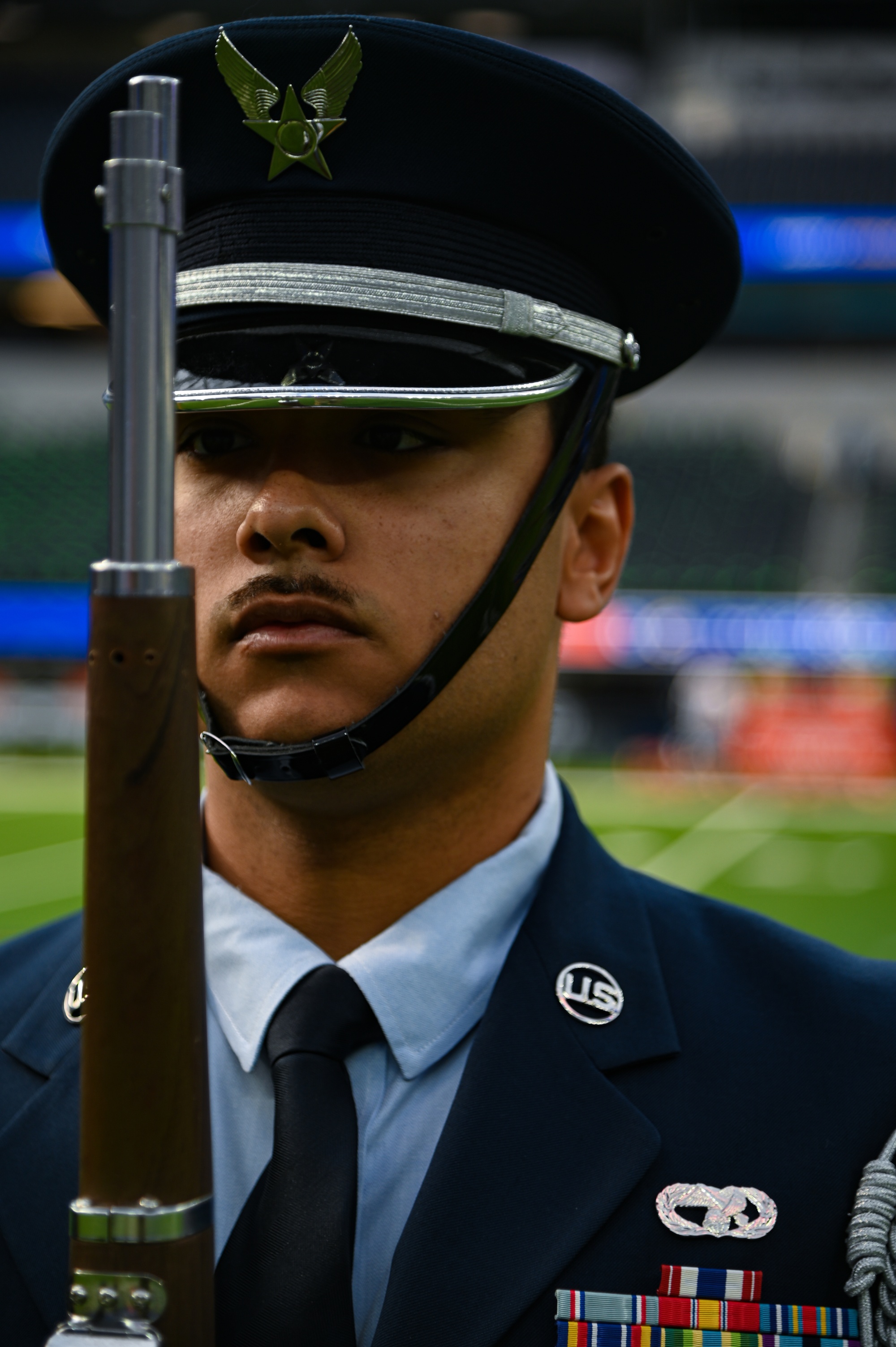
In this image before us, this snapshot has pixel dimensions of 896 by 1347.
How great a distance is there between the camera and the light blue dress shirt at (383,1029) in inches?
51.6

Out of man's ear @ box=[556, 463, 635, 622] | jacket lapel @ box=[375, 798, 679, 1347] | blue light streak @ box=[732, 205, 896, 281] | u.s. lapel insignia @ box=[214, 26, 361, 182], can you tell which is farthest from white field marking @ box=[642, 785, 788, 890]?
blue light streak @ box=[732, 205, 896, 281]

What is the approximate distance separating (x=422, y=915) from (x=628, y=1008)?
234 mm

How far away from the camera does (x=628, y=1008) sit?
1457mm

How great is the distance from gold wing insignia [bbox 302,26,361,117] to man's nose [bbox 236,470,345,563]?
0.37 meters

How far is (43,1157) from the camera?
1.35 m

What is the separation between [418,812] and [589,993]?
260 millimetres

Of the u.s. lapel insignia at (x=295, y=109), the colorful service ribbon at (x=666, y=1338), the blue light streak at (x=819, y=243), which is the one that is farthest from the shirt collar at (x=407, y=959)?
the blue light streak at (x=819, y=243)

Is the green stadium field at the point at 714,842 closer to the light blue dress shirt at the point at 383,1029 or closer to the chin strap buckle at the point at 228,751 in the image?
the light blue dress shirt at the point at 383,1029

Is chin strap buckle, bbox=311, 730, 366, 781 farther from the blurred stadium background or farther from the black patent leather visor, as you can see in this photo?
the blurred stadium background

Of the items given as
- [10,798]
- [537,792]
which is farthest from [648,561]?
[537,792]

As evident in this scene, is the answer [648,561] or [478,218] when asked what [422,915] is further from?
[648,561]

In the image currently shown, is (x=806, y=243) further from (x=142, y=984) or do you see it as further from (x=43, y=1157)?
(x=142, y=984)

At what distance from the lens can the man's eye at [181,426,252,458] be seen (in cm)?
137

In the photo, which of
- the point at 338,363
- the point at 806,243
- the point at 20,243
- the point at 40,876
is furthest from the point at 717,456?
the point at 338,363
